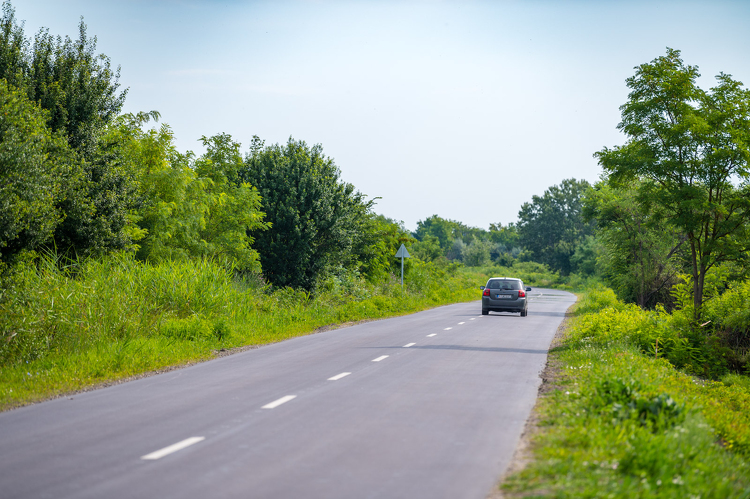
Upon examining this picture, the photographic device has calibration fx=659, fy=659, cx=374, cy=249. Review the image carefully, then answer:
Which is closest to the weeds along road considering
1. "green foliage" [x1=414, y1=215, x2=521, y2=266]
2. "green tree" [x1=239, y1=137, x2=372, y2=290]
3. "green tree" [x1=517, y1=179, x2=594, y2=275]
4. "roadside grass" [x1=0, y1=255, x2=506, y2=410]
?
"roadside grass" [x1=0, y1=255, x2=506, y2=410]

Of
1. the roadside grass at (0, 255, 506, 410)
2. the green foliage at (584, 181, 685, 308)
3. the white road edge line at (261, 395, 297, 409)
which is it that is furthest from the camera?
the green foliage at (584, 181, 685, 308)

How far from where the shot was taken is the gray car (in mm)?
28031

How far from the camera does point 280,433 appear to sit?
6758 millimetres

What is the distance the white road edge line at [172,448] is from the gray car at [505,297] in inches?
888

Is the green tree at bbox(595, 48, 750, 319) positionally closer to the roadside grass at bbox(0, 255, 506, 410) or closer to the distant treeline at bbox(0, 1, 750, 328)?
the distant treeline at bbox(0, 1, 750, 328)

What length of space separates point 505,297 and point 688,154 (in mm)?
11149

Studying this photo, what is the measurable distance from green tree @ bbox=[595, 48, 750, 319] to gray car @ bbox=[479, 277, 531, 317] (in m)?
9.63

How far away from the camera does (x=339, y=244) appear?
29.8 meters

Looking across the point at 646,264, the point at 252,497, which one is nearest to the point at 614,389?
the point at 252,497

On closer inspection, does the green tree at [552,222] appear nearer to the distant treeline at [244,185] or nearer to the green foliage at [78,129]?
the distant treeline at [244,185]

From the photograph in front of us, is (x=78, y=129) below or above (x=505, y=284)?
above

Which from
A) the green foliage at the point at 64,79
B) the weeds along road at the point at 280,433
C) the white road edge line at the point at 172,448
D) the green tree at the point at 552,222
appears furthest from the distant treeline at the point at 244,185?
the green tree at the point at 552,222

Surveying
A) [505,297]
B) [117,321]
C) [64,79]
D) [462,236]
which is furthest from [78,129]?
[462,236]

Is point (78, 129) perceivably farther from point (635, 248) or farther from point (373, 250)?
point (635, 248)
